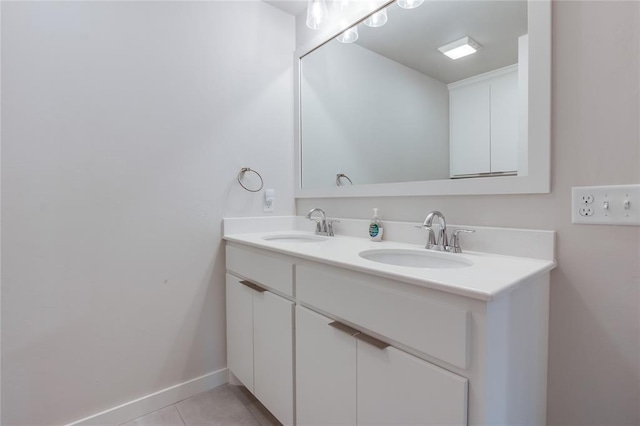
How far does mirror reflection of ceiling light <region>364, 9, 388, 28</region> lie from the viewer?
148cm

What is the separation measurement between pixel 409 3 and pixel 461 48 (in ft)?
1.13

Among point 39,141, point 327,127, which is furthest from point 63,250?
point 327,127

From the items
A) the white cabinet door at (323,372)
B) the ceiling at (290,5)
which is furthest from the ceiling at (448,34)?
the white cabinet door at (323,372)

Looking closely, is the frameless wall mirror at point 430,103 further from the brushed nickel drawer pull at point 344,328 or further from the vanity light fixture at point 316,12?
the brushed nickel drawer pull at point 344,328

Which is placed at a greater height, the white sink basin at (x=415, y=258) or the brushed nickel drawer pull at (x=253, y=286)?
the white sink basin at (x=415, y=258)

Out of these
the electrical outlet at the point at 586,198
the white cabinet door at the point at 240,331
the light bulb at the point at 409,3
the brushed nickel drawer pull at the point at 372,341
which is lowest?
the white cabinet door at the point at 240,331

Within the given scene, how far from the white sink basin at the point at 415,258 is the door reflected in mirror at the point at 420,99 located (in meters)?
0.33

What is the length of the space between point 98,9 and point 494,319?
1804 mm

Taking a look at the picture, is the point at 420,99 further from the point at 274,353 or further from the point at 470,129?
the point at 274,353

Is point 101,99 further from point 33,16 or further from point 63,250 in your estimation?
point 63,250

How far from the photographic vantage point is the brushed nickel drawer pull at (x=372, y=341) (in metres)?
0.82

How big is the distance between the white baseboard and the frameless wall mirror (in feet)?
3.69

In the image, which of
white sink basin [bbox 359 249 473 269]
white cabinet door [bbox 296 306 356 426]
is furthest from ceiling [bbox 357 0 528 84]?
white cabinet door [bbox 296 306 356 426]

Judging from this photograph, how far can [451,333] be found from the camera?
0.68 metres
